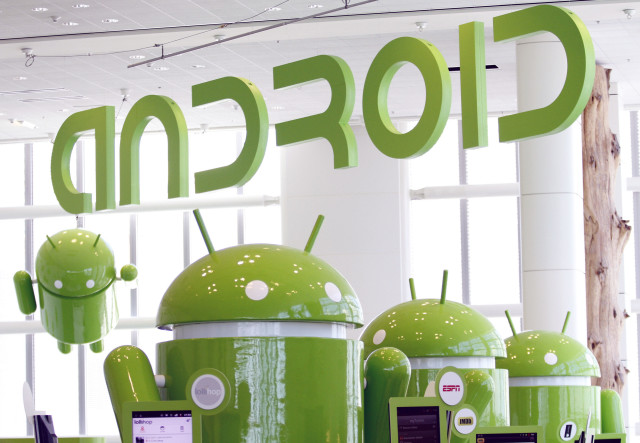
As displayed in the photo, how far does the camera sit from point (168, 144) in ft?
26.7

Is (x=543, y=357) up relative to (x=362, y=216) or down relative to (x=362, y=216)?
down

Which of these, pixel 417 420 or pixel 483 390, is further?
pixel 483 390

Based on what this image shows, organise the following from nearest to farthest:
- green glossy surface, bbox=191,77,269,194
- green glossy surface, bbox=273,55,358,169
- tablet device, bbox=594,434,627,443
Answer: tablet device, bbox=594,434,627,443, green glossy surface, bbox=273,55,358,169, green glossy surface, bbox=191,77,269,194

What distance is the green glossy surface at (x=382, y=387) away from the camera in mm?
5754

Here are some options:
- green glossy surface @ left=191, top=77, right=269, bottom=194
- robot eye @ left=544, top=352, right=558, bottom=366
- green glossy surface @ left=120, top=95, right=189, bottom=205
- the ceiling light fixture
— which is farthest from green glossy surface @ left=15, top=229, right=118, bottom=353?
the ceiling light fixture

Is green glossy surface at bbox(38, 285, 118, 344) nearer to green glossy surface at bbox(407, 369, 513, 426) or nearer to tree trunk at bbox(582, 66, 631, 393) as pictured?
tree trunk at bbox(582, 66, 631, 393)

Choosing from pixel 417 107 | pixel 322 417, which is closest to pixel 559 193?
pixel 417 107

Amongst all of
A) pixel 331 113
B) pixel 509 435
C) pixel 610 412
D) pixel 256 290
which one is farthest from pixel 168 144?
pixel 610 412

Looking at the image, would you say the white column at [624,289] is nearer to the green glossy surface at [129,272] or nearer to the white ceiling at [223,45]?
the white ceiling at [223,45]

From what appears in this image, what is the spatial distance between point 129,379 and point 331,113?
278cm

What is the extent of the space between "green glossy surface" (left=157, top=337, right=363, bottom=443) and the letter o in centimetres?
188

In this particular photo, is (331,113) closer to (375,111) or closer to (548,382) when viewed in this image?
(375,111)

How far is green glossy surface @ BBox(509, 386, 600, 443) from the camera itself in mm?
7957

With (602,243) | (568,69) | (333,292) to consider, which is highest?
(568,69)
